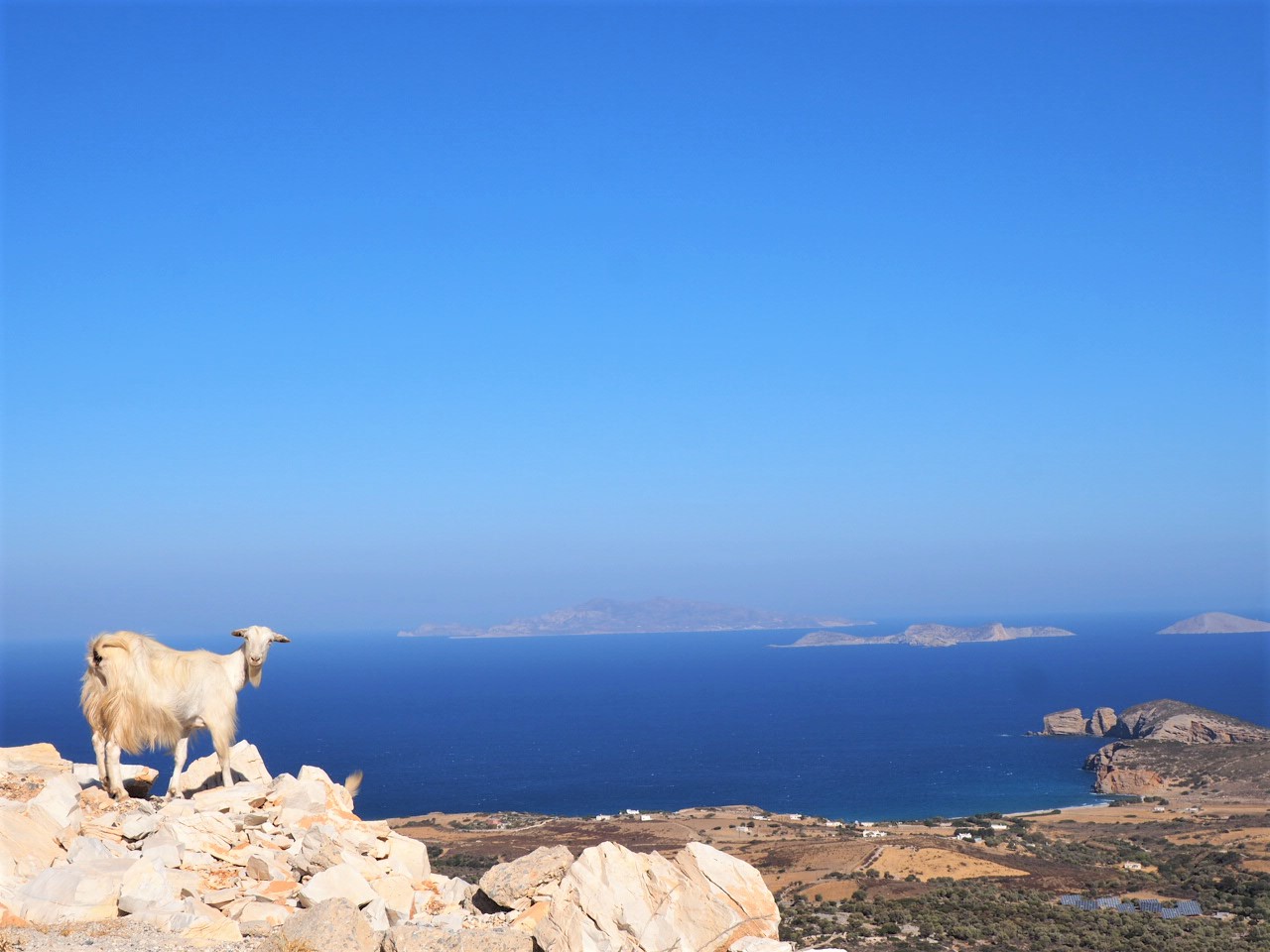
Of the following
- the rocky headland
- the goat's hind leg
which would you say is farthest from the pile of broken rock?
the rocky headland

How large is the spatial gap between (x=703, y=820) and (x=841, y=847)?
16312mm

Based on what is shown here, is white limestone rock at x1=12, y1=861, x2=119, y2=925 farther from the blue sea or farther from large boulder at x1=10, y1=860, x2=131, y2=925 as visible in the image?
the blue sea

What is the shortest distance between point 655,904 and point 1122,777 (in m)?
92.3

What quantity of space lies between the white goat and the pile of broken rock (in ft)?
2.12

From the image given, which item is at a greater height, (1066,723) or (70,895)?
(70,895)

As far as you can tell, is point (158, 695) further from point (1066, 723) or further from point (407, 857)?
point (1066, 723)

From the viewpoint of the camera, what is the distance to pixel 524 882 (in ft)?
36.2

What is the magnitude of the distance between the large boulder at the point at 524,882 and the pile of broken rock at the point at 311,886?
0.6 inches

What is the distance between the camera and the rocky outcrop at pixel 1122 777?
286 ft

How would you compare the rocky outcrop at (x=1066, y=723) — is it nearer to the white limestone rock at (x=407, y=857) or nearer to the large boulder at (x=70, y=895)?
the white limestone rock at (x=407, y=857)

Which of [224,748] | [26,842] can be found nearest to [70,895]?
[26,842]

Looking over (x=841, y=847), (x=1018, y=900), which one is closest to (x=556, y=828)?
(x=841, y=847)

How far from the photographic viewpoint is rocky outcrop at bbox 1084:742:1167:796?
87.1 metres

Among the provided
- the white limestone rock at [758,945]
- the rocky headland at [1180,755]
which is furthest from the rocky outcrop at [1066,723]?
the white limestone rock at [758,945]
